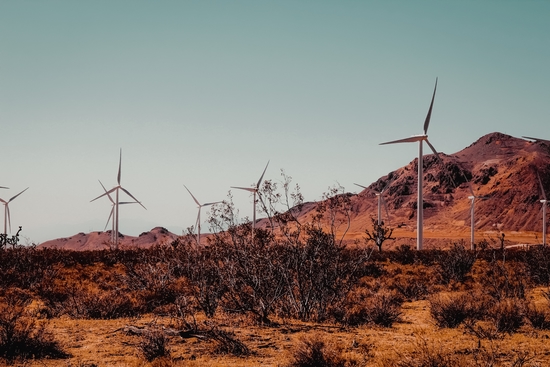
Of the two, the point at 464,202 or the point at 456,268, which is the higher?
the point at 464,202

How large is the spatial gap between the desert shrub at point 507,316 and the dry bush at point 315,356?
582 cm

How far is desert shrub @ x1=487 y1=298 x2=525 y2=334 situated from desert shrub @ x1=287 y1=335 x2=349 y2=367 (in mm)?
5956

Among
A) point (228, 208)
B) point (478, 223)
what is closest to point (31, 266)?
point (228, 208)

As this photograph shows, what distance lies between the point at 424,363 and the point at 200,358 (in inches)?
194

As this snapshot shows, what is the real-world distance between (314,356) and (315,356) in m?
0.02

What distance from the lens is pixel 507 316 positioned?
14570 mm

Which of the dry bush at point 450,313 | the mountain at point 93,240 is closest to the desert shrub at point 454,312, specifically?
the dry bush at point 450,313

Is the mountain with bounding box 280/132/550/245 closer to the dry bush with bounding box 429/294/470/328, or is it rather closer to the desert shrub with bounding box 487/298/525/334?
the dry bush with bounding box 429/294/470/328

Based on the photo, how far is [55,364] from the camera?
11.2 metres

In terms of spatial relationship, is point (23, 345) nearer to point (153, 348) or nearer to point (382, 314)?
point (153, 348)

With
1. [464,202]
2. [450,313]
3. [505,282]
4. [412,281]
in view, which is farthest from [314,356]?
[464,202]

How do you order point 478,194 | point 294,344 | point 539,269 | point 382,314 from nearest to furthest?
point 294,344, point 382,314, point 539,269, point 478,194

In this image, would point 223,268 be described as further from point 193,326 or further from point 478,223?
point 478,223

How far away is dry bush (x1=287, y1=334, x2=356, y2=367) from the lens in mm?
10570
